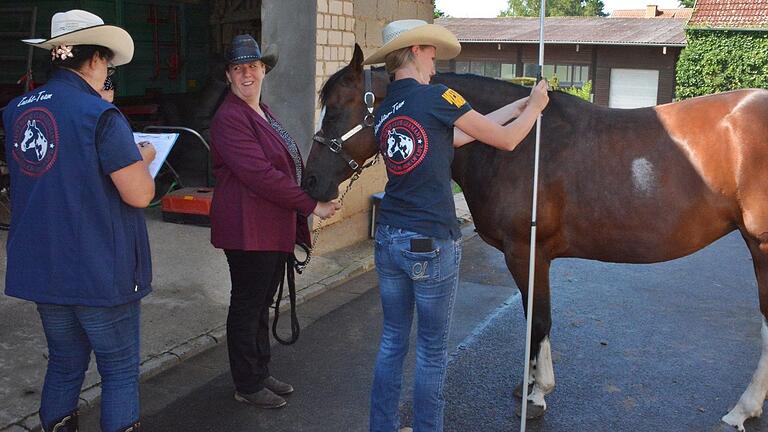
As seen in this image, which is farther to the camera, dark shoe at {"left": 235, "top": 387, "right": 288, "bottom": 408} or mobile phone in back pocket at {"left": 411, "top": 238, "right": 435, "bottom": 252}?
dark shoe at {"left": 235, "top": 387, "right": 288, "bottom": 408}

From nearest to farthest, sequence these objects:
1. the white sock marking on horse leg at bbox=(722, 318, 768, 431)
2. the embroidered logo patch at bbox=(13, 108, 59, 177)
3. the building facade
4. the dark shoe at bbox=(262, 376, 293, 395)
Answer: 1. the embroidered logo patch at bbox=(13, 108, 59, 177)
2. the white sock marking on horse leg at bbox=(722, 318, 768, 431)
3. the dark shoe at bbox=(262, 376, 293, 395)
4. the building facade

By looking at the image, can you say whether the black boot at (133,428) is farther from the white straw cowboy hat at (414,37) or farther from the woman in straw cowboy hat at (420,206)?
the white straw cowboy hat at (414,37)

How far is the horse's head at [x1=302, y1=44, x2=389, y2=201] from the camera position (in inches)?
128

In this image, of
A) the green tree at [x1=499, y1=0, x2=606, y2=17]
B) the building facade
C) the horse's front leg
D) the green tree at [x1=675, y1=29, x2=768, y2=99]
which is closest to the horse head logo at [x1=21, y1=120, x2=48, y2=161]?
the horse's front leg

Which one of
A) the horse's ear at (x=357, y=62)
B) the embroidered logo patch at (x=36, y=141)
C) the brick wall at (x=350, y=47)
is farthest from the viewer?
the brick wall at (x=350, y=47)

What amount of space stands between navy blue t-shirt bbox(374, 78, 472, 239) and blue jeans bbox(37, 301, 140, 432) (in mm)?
1090

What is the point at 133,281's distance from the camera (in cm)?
260

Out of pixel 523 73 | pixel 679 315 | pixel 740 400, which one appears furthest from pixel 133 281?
pixel 523 73

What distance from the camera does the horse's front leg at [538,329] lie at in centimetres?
369

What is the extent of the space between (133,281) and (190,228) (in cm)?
483

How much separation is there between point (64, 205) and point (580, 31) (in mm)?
28996

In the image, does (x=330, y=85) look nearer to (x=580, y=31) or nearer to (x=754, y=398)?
(x=754, y=398)

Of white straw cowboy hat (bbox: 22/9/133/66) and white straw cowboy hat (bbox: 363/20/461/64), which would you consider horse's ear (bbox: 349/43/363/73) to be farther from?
white straw cowboy hat (bbox: 22/9/133/66)

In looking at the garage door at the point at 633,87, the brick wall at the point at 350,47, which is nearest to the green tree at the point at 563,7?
the garage door at the point at 633,87
